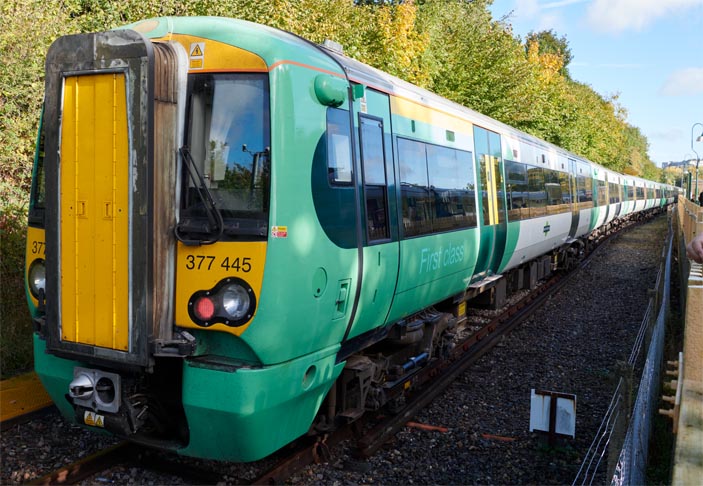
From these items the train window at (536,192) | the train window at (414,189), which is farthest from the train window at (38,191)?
the train window at (536,192)

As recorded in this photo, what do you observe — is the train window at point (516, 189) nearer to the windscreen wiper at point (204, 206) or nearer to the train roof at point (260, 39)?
the train roof at point (260, 39)

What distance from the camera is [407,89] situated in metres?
5.82

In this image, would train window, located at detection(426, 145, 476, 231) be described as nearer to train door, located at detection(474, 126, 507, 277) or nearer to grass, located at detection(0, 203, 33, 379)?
train door, located at detection(474, 126, 507, 277)

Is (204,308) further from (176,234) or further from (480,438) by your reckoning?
(480,438)

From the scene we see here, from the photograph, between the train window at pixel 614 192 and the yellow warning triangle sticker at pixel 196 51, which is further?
the train window at pixel 614 192

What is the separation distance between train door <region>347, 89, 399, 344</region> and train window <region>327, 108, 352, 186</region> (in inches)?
6.9

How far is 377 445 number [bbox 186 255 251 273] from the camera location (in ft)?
12.3

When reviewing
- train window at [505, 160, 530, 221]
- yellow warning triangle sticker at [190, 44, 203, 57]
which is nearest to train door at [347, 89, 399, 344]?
yellow warning triangle sticker at [190, 44, 203, 57]

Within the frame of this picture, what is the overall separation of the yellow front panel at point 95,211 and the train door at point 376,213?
1662 millimetres

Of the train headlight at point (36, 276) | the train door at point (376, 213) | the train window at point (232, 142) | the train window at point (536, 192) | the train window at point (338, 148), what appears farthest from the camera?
the train window at point (536, 192)

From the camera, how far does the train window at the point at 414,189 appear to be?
18.0 feet

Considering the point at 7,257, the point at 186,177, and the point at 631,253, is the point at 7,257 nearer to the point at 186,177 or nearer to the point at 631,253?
the point at 186,177

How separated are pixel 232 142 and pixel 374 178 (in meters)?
1.38

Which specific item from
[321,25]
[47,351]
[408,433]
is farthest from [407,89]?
[321,25]
